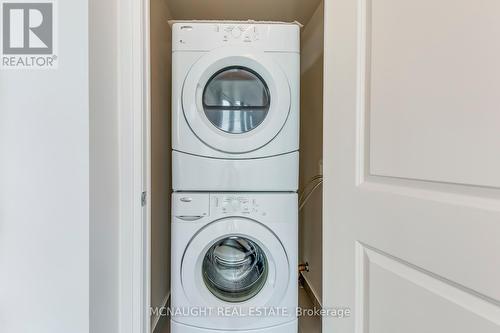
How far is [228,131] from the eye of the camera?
57.7 inches

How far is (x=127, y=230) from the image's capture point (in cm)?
103

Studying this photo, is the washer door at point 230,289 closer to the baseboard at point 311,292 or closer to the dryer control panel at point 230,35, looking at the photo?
the baseboard at point 311,292

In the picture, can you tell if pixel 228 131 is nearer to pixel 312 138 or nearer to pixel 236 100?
pixel 236 100

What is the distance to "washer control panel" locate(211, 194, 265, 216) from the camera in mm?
1422

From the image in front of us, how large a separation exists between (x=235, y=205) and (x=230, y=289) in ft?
1.48

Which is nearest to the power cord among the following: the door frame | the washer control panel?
the washer control panel

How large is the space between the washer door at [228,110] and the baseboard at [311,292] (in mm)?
1109

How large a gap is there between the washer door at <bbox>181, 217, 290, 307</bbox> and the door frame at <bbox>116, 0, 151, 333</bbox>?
353mm

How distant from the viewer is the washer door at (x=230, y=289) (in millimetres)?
1395
